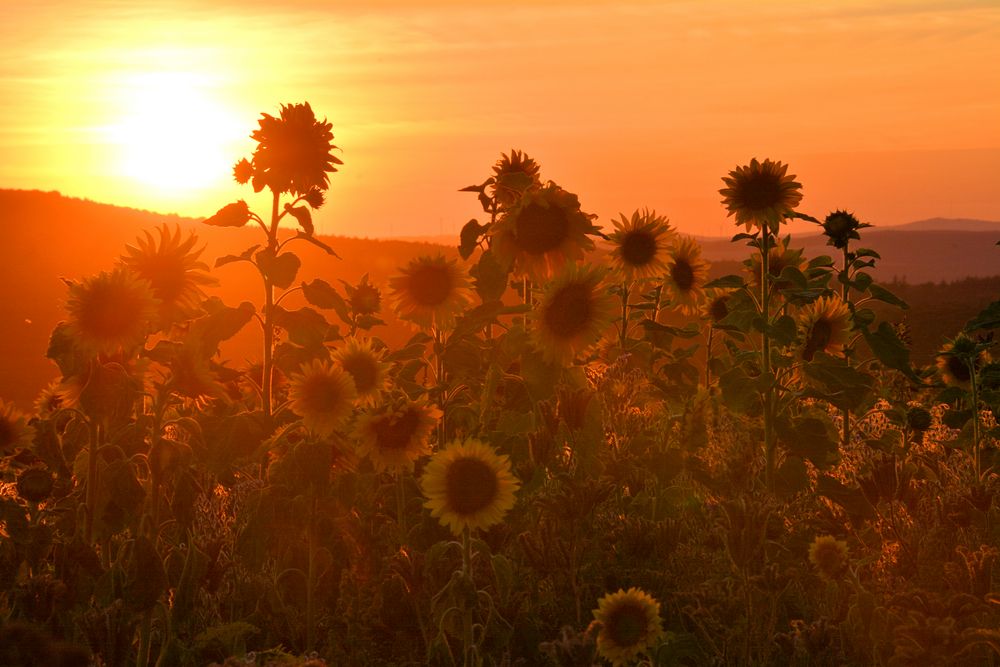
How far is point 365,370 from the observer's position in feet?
14.9

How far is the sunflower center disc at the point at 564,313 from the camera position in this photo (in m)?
4.01

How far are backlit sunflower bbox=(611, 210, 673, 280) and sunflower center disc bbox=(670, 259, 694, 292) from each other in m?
0.78

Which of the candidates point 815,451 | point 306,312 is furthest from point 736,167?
point 306,312

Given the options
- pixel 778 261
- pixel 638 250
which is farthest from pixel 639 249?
pixel 778 261

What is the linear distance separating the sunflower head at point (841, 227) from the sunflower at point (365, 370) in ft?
11.5

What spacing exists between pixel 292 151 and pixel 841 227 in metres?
3.88

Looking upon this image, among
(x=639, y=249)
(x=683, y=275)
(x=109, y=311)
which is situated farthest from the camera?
(x=683, y=275)

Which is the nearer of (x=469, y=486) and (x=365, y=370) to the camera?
(x=469, y=486)

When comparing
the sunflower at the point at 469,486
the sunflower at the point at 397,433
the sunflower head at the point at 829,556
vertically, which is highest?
the sunflower at the point at 397,433

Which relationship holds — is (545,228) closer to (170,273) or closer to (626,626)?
(626,626)

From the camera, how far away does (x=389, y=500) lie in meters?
4.95

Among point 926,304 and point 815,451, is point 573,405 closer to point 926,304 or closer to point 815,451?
point 815,451

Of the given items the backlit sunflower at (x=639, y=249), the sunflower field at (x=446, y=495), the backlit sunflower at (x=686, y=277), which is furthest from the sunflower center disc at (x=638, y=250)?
the sunflower field at (x=446, y=495)

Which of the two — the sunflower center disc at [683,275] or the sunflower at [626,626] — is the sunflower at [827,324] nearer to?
the sunflower center disc at [683,275]
